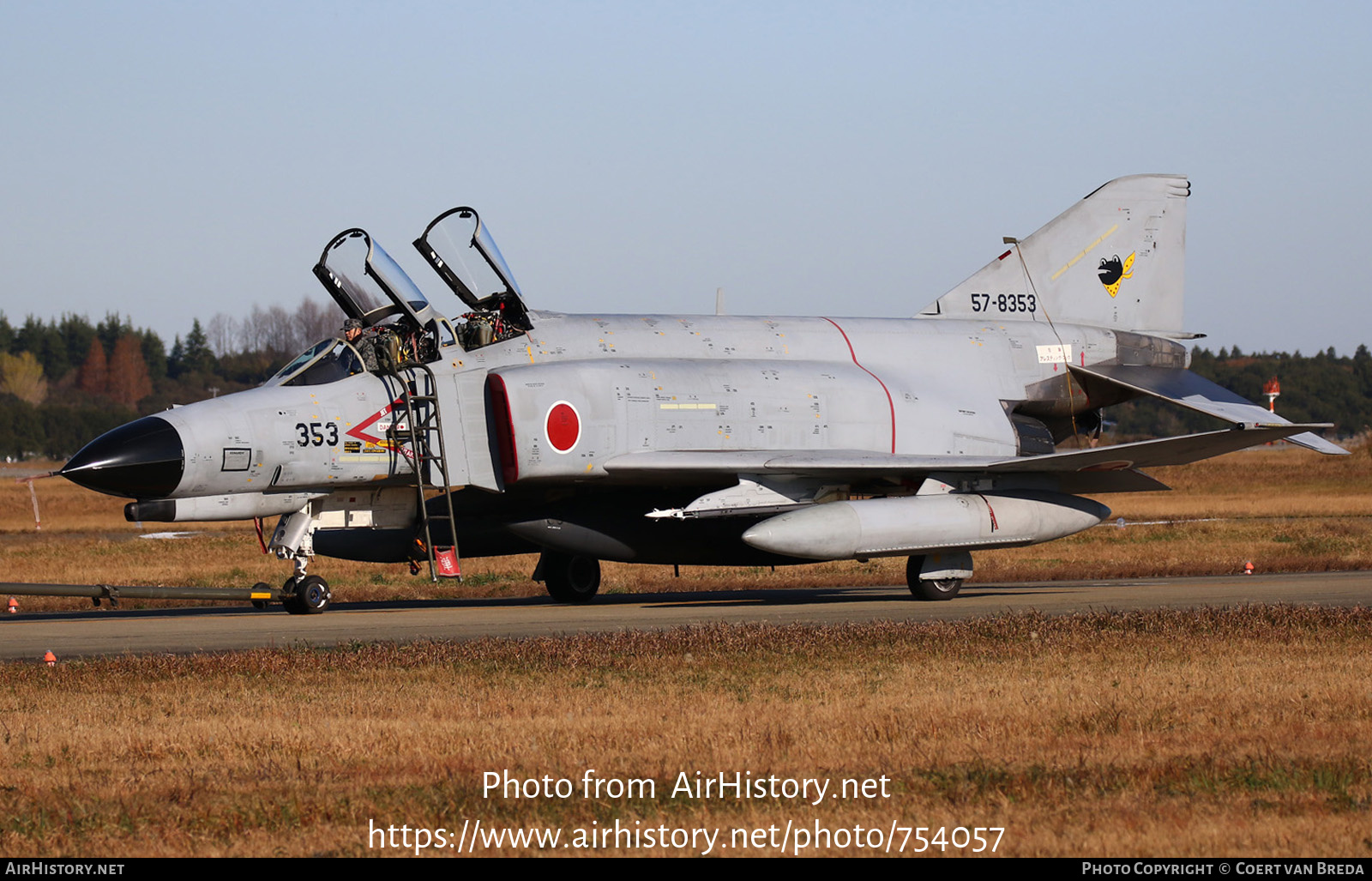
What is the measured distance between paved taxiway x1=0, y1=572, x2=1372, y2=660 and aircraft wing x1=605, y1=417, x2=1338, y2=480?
1.43 metres

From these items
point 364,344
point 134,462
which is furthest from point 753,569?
point 134,462

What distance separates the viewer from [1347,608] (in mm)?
12320

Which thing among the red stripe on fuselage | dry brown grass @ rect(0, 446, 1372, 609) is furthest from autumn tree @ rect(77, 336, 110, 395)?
the red stripe on fuselage

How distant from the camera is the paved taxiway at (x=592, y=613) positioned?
39.6 ft

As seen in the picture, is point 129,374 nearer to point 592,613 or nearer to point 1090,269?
point 1090,269

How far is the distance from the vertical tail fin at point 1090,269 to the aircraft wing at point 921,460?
345cm

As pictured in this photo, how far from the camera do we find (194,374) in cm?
9312

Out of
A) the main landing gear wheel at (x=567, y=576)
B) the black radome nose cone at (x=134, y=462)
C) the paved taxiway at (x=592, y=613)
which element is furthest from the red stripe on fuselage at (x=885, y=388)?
the black radome nose cone at (x=134, y=462)

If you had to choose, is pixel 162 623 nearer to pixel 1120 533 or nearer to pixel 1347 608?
pixel 1347 608

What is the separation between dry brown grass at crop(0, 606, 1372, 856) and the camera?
531 cm

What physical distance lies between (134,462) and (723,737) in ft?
26.1

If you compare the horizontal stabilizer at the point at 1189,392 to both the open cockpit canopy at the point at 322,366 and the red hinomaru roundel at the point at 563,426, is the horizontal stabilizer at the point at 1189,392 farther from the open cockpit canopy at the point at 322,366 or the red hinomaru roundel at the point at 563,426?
the open cockpit canopy at the point at 322,366

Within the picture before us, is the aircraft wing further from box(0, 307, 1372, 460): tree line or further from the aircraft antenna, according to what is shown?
box(0, 307, 1372, 460): tree line

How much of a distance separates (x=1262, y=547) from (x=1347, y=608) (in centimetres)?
1166
